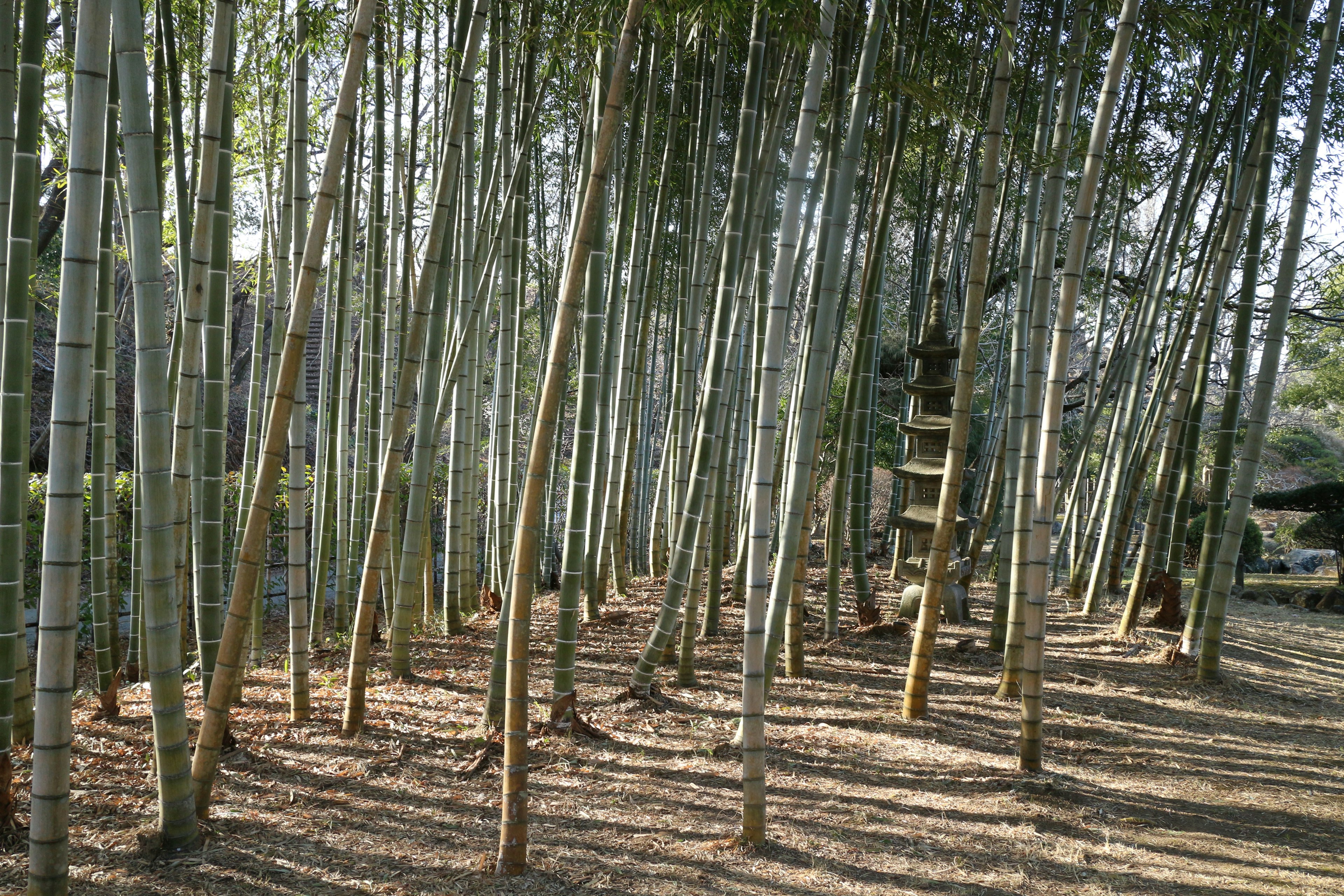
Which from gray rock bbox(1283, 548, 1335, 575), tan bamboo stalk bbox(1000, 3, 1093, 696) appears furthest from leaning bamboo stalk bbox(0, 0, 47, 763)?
gray rock bbox(1283, 548, 1335, 575)

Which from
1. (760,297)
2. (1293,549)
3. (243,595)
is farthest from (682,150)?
(1293,549)

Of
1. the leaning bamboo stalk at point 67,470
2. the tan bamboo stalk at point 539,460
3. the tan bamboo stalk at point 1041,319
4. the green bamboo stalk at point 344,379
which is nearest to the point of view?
the leaning bamboo stalk at point 67,470

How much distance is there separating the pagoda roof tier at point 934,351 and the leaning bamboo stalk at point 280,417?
3.27 meters

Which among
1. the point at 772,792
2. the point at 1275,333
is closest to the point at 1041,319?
the point at 1275,333

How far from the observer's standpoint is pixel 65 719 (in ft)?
5.11

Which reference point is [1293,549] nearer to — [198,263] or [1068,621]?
[1068,621]

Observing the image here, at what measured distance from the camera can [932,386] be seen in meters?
4.42

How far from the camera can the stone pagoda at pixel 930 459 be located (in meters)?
4.33

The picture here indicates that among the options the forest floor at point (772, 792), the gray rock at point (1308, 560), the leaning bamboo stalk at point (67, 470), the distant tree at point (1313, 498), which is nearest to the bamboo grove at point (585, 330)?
the leaning bamboo stalk at point (67, 470)

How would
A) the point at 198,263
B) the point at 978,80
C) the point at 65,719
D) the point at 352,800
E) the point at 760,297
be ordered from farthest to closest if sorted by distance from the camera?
the point at 978,80
the point at 760,297
the point at 352,800
the point at 198,263
the point at 65,719

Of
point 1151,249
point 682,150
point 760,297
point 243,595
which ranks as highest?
point 682,150

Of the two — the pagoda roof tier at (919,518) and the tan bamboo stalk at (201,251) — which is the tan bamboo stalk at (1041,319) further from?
the tan bamboo stalk at (201,251)

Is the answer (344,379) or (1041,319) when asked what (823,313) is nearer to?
(1041,319)

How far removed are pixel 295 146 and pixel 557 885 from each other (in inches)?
79.9
